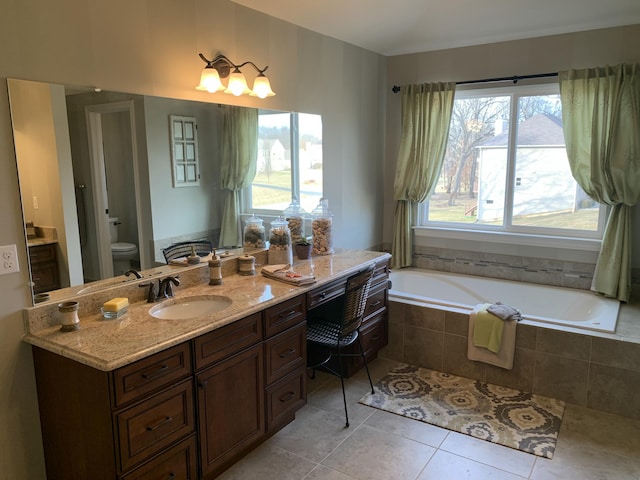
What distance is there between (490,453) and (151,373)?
1879mm

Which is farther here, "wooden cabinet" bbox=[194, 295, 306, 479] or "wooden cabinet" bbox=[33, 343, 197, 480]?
"wooden cabinet" bbox=[194, 295, 306, 479]

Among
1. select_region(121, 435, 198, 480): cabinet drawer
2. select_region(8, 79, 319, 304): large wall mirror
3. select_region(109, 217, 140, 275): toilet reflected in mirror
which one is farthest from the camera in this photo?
select_region(109, 217, 140, 275): toilet reflected in mirror

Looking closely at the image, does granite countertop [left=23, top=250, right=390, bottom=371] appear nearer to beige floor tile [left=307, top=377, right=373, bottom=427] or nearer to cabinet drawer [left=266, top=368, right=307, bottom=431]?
cabinet drawer [left=266, top=368, right=307, bottom=431]

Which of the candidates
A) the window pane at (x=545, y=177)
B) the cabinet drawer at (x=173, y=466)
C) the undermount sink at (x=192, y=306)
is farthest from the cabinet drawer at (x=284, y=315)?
the window pane at (x=545, y=177)

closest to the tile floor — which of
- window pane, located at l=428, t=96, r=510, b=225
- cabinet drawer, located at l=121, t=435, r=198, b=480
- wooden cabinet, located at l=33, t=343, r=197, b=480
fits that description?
cabinet drawer, located at l=121, t=435, r=198, b=480

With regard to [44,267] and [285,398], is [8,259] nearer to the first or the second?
[44,267]

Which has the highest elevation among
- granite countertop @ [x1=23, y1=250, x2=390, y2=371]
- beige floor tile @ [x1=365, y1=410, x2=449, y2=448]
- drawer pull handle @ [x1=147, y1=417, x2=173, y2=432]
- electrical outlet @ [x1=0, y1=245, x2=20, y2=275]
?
electrical outlet @ [x1=0, y1=245, x2=20, y2=275]

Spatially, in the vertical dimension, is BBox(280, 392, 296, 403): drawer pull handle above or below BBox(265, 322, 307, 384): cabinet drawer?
below

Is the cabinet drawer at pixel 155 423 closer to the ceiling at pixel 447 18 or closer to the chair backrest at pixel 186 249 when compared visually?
the chair backrest at pixel 186 249

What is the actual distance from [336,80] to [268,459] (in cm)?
286

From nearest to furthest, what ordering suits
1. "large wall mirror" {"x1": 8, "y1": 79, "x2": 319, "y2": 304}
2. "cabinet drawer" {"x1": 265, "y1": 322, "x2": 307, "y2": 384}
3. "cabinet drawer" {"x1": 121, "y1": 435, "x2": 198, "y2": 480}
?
"cabinet drawer" {"x1": 121, "y1": 435, "x2": 198, "y2": 480} < "large wall mirror" {"x1": 8, "y1": 79, "x2": 319, "y2": 304} < "cabinet drawer" {"x1": 265, "y1": 322, "x2": 307, "y2": 384}

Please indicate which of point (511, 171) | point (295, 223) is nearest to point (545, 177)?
point (511, 171)

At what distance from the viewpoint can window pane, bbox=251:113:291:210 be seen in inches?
132

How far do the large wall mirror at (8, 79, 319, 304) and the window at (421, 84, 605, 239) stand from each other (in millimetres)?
2427
